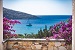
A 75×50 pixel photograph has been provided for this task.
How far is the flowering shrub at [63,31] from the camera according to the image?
6.80 meters

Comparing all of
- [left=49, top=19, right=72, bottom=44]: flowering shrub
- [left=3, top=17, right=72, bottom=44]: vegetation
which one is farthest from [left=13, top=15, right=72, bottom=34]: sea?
[left=49, top=19, right=72, bottom=44]: flowering shrub

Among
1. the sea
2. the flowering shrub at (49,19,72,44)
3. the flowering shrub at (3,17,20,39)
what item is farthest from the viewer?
the sea

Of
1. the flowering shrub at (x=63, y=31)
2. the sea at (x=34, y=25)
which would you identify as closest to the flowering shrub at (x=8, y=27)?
the sea at (x=34, y=25)

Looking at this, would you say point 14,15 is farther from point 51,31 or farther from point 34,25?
point 51,31

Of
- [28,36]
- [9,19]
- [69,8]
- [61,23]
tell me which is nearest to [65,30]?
[61,23]

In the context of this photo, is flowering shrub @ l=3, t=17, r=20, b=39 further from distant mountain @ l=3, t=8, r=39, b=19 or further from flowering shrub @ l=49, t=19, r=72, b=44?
flowering shrub @ l=49, t=19, r=72, b=44

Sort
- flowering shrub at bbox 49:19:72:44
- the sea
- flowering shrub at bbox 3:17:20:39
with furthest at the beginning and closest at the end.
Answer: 1. the sea
2. flowering shrub at bbox 3:17:20:39
3. flowering shrub at bbox 49:19:72:44

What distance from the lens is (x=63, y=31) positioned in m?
6.96

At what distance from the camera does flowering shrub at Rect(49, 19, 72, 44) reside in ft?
22.3

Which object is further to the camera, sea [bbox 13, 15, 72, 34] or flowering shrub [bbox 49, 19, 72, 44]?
sea [bbox 13, 15, 72, 34]

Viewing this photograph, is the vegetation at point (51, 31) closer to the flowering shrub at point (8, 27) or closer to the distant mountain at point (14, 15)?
the flowering shrub at point (8, 27)

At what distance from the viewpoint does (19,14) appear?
7.26 metres

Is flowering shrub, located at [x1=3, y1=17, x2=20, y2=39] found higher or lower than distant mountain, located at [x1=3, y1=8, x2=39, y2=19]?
lower

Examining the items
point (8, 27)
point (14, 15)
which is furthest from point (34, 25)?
point (8, 27)
